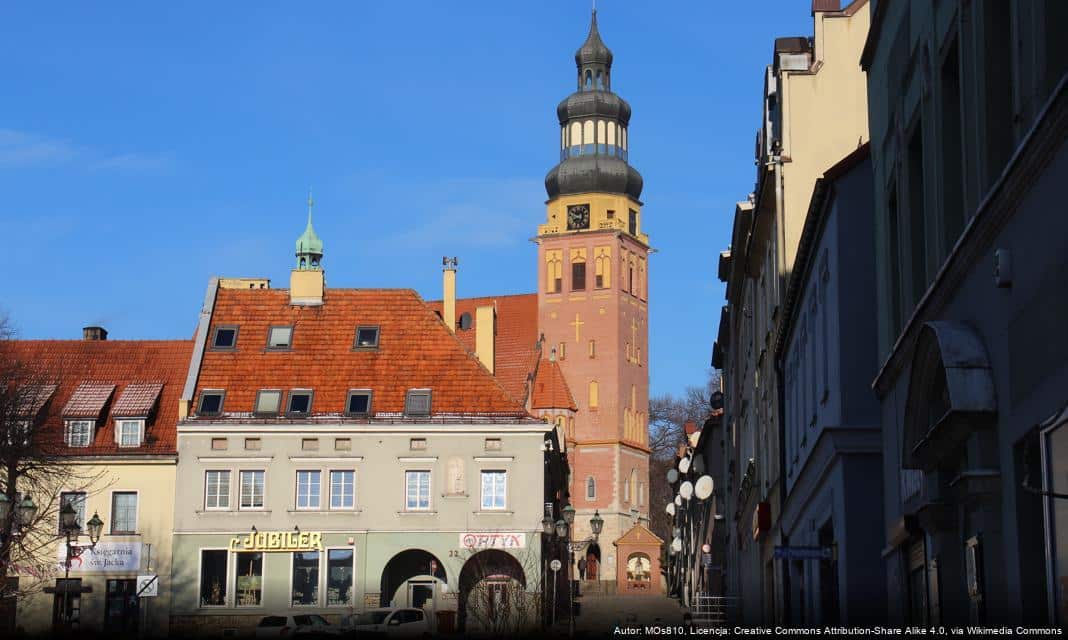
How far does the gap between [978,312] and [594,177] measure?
388 feet

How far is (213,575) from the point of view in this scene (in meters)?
57.3

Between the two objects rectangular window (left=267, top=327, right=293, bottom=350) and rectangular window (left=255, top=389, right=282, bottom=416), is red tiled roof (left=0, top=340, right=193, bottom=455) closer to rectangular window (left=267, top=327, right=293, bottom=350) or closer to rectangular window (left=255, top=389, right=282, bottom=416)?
rectangular window (left=255, top=389, right=282, bottom=416)

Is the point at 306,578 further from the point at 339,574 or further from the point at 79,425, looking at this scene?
the point at 79,425

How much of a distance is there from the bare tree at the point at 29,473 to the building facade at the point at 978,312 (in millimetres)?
22955

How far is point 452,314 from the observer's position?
74250 millimetres

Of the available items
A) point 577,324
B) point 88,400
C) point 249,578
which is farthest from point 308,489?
point 577,324

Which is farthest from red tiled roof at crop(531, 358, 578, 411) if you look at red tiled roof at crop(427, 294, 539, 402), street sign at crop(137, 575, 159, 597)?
street sign at crop(137, 575, 159, 597)

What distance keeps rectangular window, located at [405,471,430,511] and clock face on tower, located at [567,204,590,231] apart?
73.2 m

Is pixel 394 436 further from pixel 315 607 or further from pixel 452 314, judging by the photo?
pixel 452 314

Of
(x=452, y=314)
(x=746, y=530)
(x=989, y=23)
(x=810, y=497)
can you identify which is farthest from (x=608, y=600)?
(x=989, y=23)

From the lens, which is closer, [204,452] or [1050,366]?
[1050,366]

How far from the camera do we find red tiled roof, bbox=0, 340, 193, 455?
→ 5881 centimetres

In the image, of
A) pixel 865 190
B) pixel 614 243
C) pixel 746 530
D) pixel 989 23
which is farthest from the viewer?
pixel 614 243

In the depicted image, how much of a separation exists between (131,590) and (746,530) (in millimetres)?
22392
